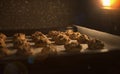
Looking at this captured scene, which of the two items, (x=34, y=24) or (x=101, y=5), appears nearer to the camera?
(x=101, y=5)

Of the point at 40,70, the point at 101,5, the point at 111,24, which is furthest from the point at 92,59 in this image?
the point at 101,5

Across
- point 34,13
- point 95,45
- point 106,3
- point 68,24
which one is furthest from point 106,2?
point 34,13

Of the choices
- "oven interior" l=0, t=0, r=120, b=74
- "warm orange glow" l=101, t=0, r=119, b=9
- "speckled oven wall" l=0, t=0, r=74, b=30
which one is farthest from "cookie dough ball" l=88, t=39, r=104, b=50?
"speckled oven wall" l=0, t=0, r=74, b=30

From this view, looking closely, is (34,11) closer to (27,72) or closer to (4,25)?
(4,25)

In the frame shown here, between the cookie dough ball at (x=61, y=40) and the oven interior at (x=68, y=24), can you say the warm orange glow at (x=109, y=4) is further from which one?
the cookie dough ball at (x=61, y=40)

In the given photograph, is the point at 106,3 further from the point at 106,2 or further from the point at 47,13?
the point at 47,13

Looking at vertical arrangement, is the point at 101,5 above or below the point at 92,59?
above

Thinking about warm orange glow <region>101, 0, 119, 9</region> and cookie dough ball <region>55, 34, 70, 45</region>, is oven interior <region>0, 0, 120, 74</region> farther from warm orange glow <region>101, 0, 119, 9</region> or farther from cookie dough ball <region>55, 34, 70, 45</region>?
cookie dough ball <region>55, 34, 70, 45</region>
